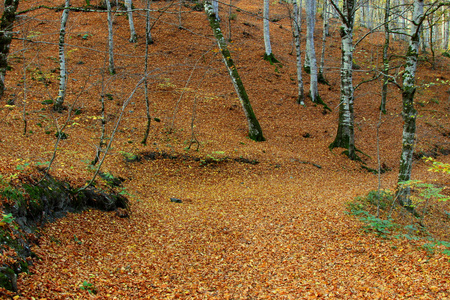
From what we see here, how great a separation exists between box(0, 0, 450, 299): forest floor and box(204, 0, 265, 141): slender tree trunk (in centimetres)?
52

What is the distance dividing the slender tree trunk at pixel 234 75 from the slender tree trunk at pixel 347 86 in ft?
10.8

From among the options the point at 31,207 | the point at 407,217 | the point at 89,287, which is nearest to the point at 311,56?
the point at 407,217

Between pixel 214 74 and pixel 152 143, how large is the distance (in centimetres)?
849

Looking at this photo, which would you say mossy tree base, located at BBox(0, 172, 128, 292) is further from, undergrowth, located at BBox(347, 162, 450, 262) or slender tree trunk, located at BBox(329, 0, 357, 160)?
slender tree trunk, located at BBox(329, 0, 357, 160)

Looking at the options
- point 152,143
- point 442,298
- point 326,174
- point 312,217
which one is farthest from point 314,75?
point 442,298

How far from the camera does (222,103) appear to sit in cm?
1461

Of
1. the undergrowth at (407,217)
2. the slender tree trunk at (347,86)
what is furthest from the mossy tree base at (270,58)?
the undergrowth at (407,217)

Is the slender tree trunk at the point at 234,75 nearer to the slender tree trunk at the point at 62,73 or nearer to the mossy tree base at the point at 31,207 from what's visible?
the slender tree trunk at the point at 62,73

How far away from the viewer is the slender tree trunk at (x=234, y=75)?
35.4 ft

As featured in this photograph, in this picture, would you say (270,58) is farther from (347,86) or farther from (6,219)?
(6,219)

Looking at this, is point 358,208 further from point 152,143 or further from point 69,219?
point 152,143

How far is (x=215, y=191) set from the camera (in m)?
8.08

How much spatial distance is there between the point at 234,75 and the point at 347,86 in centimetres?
429

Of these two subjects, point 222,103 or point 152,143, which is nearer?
point 152,143
